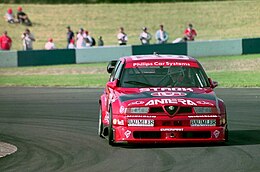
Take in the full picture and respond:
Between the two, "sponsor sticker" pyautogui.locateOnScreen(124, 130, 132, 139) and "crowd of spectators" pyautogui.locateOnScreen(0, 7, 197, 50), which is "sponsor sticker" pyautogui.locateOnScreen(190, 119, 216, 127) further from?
"crowd of spectators" pyautogui.locateOnScreen(0, 7, 197, 50)

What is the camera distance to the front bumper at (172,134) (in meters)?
11.9

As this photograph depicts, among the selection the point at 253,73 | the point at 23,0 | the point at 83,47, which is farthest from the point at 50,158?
the point at 23,0

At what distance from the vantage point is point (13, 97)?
22.6m

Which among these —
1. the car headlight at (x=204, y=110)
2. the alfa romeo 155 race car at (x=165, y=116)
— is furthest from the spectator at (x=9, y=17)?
the car headlight at (x=204, y=110)

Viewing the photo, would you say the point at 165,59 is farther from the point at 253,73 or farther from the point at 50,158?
the point at 253,73

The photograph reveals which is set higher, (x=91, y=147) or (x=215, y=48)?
(x=215, y=48)

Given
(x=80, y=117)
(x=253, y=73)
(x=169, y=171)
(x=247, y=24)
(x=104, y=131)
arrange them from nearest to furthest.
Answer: (x=169, y=171) < (x=104, y=131) < (x=80, y=117) < (x=253, y=73) < (x=247, y=24)

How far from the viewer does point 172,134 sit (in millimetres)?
11906

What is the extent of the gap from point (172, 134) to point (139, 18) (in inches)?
1720

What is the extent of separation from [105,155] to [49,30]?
4167 cm

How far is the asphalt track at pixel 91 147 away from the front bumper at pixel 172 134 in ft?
0.35

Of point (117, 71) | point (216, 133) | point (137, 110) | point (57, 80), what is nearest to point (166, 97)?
point (137, 110)

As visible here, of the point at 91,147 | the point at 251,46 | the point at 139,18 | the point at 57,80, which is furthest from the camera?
the point at 139,18

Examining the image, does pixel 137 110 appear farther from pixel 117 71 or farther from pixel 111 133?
pixel 117 71
